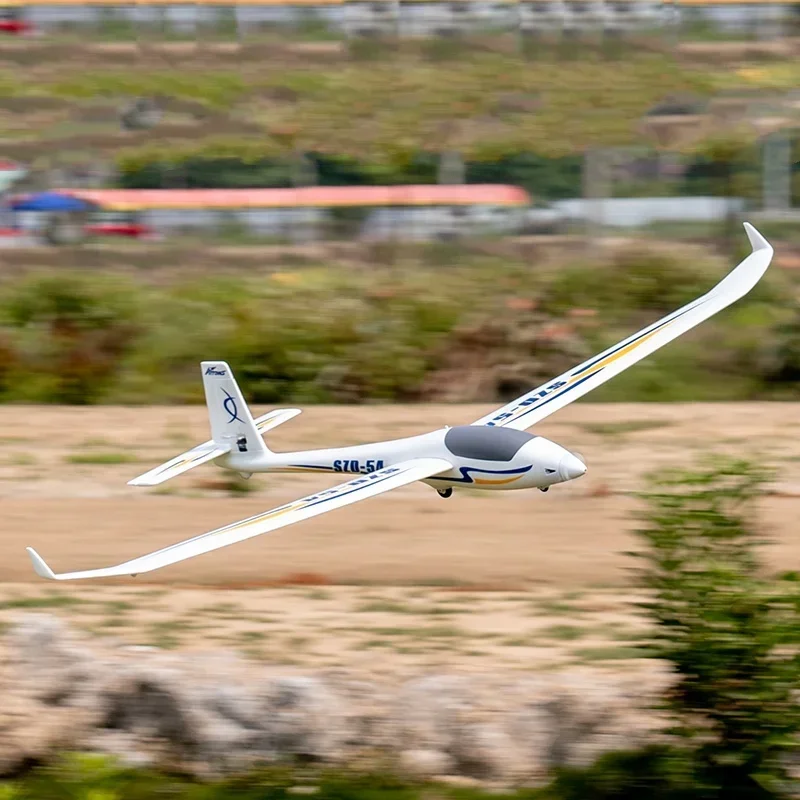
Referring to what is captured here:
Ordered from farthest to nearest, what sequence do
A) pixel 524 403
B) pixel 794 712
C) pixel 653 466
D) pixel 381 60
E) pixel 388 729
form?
1. pixel 381 60
2. pixel 653 466
3. pixel 524 403
4. pixel 388 729
5. pixel 794 712

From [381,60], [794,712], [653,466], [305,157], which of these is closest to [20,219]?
[305,157]

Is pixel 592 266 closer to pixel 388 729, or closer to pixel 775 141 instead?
pixel 775 141

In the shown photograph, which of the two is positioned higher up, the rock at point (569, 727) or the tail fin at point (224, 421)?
the tail fin at point (224, 421)

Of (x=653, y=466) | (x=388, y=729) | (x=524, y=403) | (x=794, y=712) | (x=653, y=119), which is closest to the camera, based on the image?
(x=794, y=712)

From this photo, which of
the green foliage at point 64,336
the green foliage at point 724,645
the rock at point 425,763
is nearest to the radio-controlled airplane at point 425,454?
the rock at point 425,763

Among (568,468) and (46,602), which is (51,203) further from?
(568,468)

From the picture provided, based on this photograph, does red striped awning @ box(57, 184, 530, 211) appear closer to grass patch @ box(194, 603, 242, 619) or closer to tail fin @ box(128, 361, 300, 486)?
tail fin @ box(128, 361, 300, 486)

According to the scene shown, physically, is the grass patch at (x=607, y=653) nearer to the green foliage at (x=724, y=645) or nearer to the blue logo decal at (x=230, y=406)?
the green foliage at (x=724, y=645)
